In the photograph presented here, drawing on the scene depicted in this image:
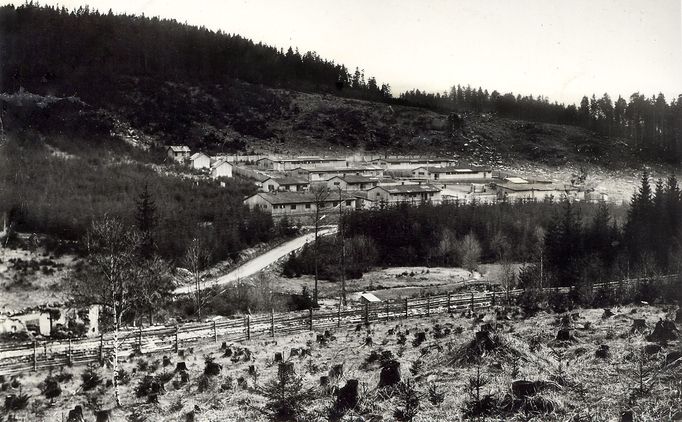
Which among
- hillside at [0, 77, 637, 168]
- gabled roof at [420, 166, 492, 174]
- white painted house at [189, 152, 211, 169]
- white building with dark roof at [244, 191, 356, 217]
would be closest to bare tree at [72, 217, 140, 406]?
white building with dark roof at [244, 191, 356, 217]

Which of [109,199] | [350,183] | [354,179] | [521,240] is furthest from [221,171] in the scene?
[521,240]

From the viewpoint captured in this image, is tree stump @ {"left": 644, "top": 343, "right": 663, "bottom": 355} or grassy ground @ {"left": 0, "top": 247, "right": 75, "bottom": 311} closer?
tree stump @ {"left": 644, "top": 343, "right": 663, "bottom": 355}

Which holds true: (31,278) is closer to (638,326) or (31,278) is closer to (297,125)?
(638,326)

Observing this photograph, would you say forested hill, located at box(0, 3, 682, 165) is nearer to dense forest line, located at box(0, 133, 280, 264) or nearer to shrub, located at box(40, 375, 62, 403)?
dense forest line, located at box(0, 133, 280, 264)

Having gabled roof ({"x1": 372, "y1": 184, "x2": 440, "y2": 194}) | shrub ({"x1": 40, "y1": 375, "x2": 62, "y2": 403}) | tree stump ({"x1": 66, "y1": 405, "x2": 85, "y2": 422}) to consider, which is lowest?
shrub ({"x1": 40, "y1": 375, "x2": 62, "y2": 403})

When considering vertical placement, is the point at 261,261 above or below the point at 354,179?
below
